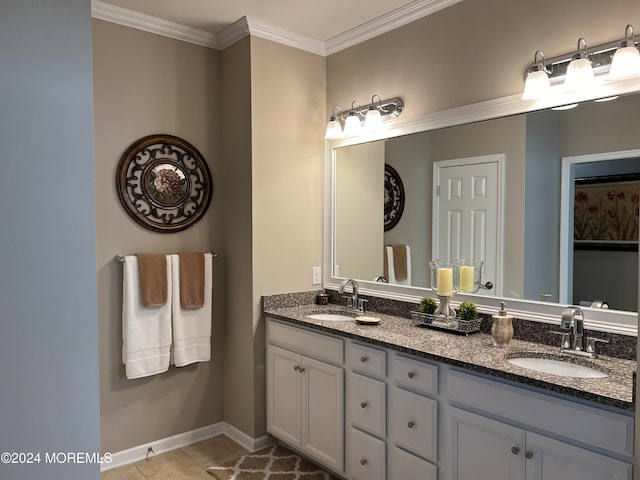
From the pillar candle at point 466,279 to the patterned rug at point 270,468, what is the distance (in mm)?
1288

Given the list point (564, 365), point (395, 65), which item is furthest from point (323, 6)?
point (564, 365)

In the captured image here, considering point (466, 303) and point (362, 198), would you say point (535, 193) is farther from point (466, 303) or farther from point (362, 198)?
point (362, 198)

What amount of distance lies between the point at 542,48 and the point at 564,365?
4.73ft

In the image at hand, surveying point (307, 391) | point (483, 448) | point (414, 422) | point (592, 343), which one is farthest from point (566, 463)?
point (307, 391)

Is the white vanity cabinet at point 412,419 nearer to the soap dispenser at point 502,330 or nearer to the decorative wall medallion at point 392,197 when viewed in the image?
the soap dispenser at point 502,330

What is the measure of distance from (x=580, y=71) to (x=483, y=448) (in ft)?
5.26

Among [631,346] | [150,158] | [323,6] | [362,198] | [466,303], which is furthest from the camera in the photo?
[362,198]

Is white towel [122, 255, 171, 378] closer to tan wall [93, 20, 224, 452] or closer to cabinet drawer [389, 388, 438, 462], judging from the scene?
tan wall [93, 20, 224, 452]

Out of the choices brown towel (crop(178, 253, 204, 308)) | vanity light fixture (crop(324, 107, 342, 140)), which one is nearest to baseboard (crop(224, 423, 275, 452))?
brown towel (crop(178, 253, 204, 308))

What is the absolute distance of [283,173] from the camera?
129 inches

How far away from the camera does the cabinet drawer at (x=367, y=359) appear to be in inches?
94.0

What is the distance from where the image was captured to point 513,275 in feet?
8.05

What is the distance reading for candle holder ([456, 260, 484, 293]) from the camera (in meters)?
2.60

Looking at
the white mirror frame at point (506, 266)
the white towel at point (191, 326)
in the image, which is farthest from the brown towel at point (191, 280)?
the white mirror frame at point (506, 266)
